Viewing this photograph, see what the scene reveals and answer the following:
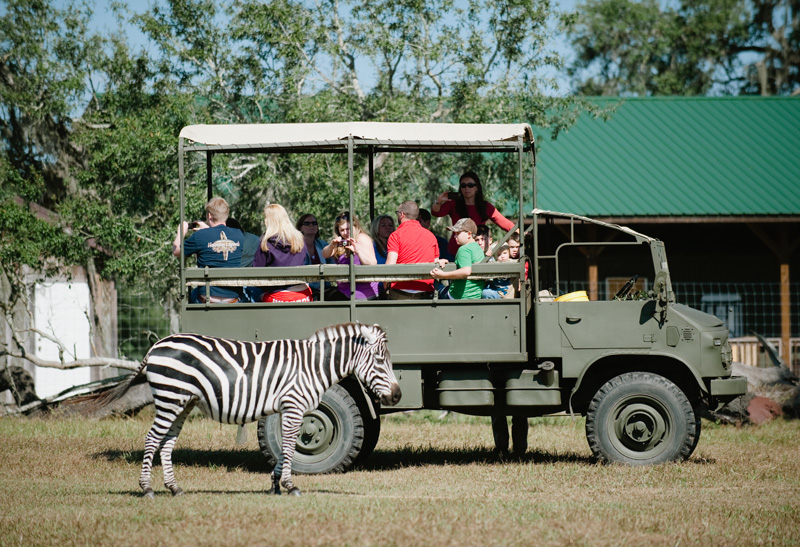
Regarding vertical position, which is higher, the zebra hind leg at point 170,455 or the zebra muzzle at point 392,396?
the zebra muzzle at point 392,396

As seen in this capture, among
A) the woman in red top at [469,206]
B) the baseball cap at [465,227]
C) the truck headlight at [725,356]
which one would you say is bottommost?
the truck headlight at [725,356]

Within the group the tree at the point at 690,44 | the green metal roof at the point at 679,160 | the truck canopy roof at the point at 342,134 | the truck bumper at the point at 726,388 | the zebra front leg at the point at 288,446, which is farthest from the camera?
the tree at the point at 690,44

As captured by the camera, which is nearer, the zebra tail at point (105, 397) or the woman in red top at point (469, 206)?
the woman in red top at point (469, 206)

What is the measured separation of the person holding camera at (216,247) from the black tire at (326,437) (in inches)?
52.4

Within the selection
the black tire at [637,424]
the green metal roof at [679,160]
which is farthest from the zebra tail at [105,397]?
the green metal roof at [679,160]

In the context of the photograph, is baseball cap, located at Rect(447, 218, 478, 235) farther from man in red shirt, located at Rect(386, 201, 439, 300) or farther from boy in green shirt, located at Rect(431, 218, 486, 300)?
man in red shirt, located at Rect(386, 201, 439, 300)

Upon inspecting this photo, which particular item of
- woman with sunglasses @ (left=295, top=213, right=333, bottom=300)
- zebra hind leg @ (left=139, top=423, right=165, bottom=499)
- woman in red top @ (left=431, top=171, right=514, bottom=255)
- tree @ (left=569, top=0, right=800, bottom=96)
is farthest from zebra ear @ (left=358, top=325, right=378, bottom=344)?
tree @ (left=569, top=0, right=800, bottom=96)

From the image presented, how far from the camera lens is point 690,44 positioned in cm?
3469

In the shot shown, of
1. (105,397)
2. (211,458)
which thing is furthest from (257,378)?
(105,397)

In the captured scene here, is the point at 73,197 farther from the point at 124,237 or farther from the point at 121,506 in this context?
the point at 121,506

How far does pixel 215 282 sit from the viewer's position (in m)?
9.37

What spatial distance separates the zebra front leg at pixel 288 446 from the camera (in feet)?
25.8

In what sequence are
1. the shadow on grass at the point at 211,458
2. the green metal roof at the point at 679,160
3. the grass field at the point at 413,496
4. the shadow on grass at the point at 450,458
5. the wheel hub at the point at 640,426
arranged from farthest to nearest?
the green metal roof at the point at 679,160 → the shadow on grass at the point at 450,458 → the shadow on grass at the point at 211,458 → the wheel hub at the point at 640,426 → the grass field at the point at 413,496

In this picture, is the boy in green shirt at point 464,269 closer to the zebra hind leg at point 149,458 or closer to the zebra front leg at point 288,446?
the zebra front leg at point 288,446
